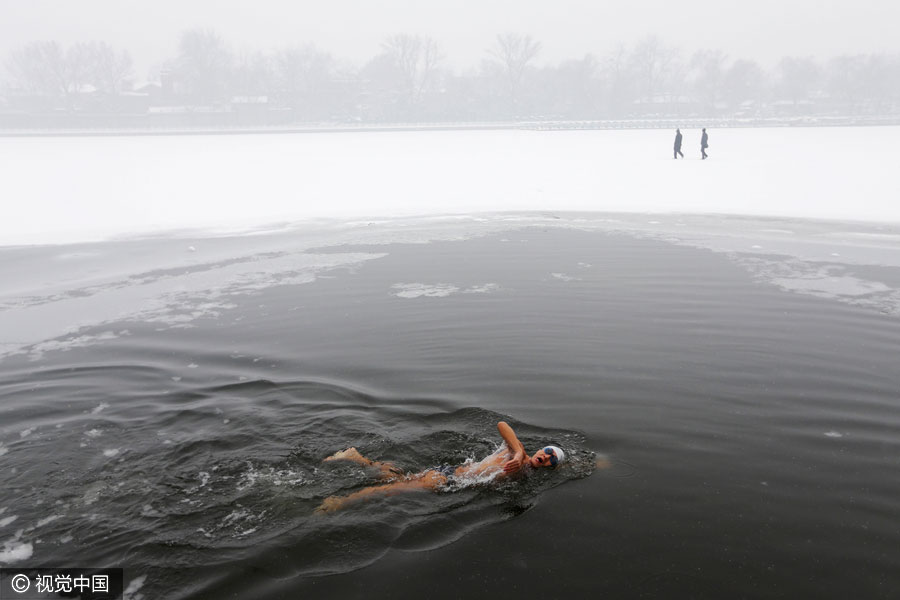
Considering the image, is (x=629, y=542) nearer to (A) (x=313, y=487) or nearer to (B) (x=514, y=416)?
(B) (x=514, y=416)

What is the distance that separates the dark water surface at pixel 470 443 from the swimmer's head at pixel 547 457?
0.11 meters

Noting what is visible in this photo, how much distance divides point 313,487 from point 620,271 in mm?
8144

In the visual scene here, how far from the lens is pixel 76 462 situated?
206 inches

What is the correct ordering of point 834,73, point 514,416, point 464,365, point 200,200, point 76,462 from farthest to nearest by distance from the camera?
point 834,73, point 200,200, point 464,365, point 514,416, point 76,462

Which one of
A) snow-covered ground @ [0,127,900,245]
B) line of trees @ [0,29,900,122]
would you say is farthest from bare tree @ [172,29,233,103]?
snow-covered ground @ [0,127,900,245]

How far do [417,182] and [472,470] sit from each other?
22.3 m

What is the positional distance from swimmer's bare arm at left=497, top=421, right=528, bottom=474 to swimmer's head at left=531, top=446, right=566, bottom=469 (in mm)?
106

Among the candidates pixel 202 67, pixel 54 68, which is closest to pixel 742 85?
pixel 202 67

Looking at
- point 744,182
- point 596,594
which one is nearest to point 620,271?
point 596,594

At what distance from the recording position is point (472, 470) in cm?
487

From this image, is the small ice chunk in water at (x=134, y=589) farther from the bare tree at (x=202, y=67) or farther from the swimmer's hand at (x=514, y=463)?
the bare tree at (x=202, y=67)

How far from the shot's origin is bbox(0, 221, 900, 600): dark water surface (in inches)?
157

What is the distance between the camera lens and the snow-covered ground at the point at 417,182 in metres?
19.4

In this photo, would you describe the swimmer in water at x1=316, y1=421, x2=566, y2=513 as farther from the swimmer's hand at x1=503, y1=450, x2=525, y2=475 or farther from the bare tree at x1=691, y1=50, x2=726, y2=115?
the bare tree at x1=691, y1=50, x2=726, y2=115
